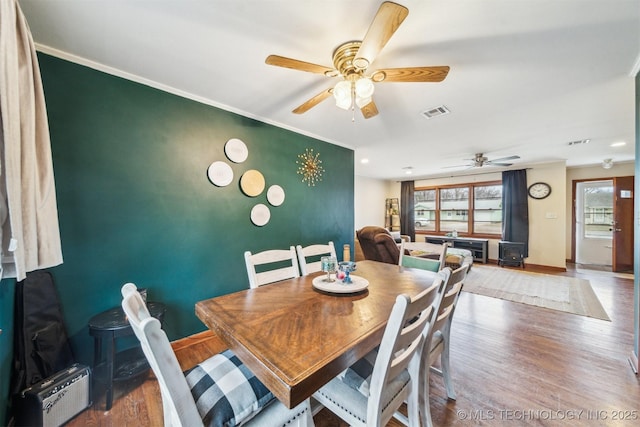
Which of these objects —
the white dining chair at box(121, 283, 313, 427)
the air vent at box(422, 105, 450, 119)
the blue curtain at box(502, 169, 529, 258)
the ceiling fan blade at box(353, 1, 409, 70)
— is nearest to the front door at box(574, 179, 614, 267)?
the blue curtain at box(502, 169, 529, 258)

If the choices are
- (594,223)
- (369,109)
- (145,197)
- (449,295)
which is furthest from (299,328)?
(594,223)

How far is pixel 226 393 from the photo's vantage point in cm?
93

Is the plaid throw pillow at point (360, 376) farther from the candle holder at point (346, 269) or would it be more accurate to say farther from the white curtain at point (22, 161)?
the white curtain at point (22, 161)

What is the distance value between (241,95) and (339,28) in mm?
1191

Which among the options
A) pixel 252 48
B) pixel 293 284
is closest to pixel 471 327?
pixel 293 284

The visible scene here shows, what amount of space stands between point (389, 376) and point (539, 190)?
650cm

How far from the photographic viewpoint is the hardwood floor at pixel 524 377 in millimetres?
1431

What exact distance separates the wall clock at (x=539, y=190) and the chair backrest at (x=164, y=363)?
23.1 ft

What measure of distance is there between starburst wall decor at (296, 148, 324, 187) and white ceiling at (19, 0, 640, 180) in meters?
0.51

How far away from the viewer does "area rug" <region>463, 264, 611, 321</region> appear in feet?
10.0

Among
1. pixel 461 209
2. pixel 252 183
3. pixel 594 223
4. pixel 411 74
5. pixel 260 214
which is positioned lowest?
pixel 594 223

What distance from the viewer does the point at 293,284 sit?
159 centimetres

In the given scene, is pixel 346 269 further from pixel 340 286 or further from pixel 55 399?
pixel 55 399

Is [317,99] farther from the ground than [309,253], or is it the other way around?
[317,99]
